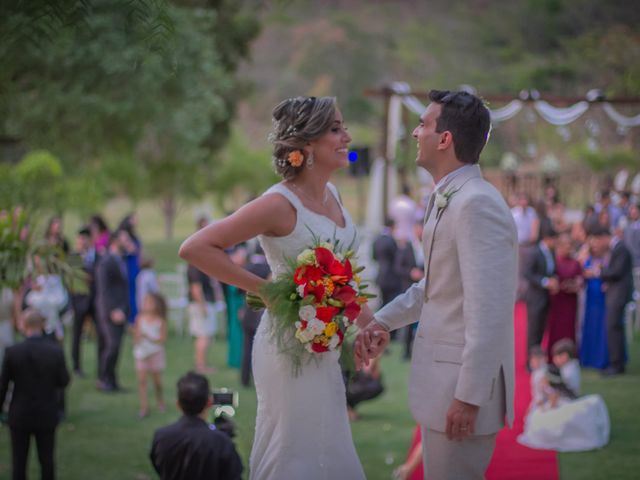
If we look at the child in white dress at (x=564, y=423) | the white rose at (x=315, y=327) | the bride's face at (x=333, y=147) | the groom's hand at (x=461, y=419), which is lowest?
the child in white dress at (x=564, y=423)

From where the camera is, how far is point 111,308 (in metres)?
9.27

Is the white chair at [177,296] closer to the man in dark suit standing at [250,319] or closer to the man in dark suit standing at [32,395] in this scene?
the man in dark suit standing at [250,319]

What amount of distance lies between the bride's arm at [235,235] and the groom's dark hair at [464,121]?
Result: 2.34 feet

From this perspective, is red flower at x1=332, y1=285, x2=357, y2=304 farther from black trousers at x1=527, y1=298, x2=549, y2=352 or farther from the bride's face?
black trousers at x1=527, y1=298, x2=549, y2=352

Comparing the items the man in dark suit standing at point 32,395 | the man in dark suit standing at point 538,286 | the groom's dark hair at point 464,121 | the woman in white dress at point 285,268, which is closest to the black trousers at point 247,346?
the man in dark suit standing at point 538,286

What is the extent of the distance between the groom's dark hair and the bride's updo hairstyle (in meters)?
0.51

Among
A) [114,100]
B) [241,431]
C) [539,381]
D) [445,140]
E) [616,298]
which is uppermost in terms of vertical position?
[114,100]

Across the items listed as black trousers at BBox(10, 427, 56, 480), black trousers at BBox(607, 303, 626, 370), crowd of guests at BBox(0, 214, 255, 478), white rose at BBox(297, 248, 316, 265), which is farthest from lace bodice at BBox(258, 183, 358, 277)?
black trousers at BBox(607, 303, 626, 370)

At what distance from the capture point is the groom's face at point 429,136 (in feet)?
10.1

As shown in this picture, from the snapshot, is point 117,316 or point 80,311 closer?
point 117,316

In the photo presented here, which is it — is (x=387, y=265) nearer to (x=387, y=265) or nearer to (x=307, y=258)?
(x=387, y=265)

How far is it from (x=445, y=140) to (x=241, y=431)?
4782 mm

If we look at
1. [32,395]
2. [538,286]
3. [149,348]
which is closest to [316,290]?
[32,395]

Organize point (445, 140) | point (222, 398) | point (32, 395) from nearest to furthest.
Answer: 1. point (445, 140)
2. point (222, 398)
3. point (32, 395)
